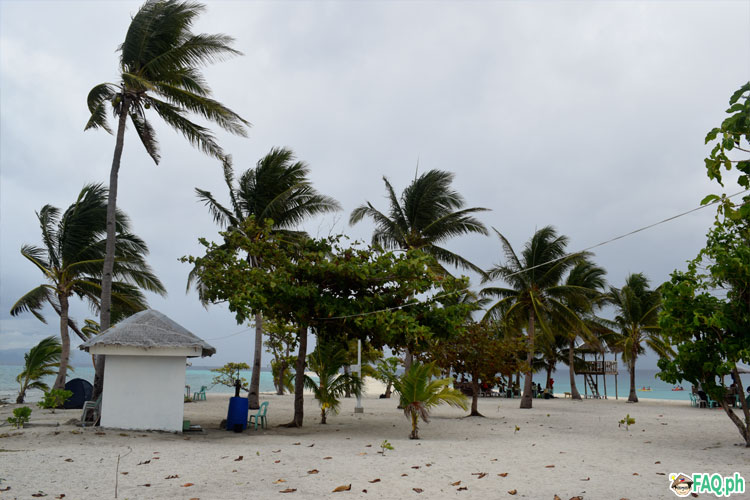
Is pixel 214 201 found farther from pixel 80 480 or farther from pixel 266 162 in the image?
pixel 80 480

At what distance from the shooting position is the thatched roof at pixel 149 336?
11984 mm

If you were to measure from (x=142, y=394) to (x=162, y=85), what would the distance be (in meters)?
8.05

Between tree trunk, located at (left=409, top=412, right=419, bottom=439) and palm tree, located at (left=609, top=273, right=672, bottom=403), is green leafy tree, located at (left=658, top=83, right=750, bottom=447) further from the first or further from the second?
palm tree, located at (left=609, top=273, right=672, bottom=403)

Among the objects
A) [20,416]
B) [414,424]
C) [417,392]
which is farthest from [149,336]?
[414,424]

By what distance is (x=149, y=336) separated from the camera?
12328 mm

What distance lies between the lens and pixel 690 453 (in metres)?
10.0

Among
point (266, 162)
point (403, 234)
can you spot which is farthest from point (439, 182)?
point (266, 162)

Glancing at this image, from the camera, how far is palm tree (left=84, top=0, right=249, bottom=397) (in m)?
14.1

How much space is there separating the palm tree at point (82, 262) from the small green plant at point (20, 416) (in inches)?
→ 258

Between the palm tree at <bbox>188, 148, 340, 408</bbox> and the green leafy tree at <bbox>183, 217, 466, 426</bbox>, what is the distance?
4.35 meters

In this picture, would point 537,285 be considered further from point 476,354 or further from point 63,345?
point 63,345

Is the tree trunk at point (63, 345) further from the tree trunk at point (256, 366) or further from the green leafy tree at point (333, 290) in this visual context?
the green leafy tree at point (333, 290)

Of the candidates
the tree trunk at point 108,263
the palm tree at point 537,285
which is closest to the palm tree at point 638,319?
the palm tree at point 537,285

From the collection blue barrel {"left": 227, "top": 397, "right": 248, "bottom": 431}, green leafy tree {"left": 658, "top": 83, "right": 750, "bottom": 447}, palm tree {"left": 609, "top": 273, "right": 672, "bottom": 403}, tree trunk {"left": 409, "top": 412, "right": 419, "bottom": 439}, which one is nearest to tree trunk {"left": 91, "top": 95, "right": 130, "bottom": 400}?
blue barrel {"left": 227, "top": 397, "right": 248, "bottom": 431}
